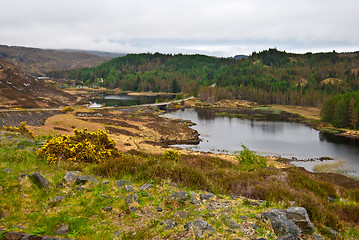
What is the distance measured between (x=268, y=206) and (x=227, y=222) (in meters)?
2.16

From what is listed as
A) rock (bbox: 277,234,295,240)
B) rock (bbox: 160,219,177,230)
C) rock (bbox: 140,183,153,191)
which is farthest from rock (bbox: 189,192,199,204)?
rock (bbox: 277,234,295,240)

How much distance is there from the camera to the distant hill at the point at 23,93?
297ft

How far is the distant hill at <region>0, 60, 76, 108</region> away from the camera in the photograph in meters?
90.5

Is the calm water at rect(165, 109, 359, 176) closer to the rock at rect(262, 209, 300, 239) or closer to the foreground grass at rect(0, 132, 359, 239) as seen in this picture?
→ the foreground grass at rect(0, 132, 359, 239)

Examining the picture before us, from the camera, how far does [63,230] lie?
6930 mm

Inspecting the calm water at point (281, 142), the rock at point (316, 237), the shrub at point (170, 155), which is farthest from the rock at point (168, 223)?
the calm water at point (281, 142)

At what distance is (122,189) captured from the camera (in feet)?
30.7

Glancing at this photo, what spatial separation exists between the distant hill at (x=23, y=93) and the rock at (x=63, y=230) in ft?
298

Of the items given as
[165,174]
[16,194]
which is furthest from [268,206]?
[16,194]

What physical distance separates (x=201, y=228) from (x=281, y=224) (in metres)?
2.44

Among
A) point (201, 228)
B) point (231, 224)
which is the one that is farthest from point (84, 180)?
point (231, 224)

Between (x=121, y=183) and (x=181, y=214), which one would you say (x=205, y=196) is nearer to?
(x=181, y=214)

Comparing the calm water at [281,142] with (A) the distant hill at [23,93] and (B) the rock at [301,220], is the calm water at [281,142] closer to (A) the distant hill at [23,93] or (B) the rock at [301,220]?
(B) the rock at [301,220]

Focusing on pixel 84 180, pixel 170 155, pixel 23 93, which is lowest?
pixel 170 155
